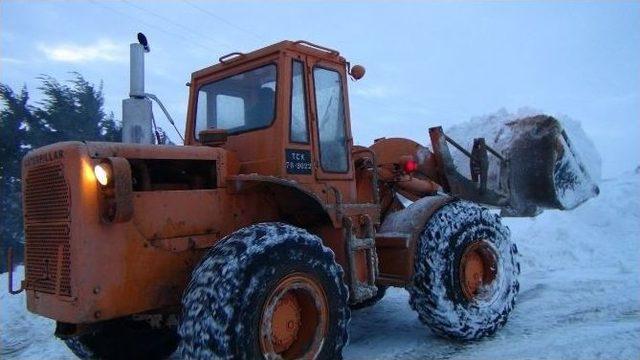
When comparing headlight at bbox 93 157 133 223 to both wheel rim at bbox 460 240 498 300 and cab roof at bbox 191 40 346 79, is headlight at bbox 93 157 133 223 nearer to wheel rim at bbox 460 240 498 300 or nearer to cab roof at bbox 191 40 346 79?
cab roof at bbox 191 40 346 79

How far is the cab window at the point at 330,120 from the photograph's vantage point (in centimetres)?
484

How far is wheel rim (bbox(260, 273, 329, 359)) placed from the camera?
3.74 metres

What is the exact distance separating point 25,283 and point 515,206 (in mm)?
6060

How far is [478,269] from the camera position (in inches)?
220

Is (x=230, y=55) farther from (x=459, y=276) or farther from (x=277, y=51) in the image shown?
(x=459, y=276)

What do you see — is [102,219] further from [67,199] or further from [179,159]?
[179,159]

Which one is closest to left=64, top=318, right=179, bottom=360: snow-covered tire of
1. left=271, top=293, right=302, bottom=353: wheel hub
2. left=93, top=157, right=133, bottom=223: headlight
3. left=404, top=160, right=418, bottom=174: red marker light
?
left=93, top=157, right=133, bottom=223: headlight

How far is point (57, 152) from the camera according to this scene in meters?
3.57

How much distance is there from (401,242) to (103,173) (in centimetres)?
267

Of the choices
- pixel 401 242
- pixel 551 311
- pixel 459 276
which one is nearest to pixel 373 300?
pixel 459 276

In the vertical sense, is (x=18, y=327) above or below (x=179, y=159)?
below

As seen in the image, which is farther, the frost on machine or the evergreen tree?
the evergreen tree

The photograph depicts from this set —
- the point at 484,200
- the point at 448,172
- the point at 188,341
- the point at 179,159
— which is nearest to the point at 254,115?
the point at 179,159

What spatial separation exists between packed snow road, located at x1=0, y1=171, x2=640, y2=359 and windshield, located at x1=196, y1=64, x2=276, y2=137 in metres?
2.16
